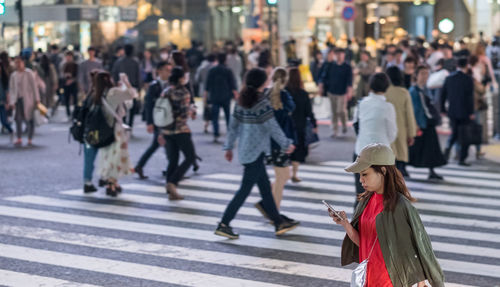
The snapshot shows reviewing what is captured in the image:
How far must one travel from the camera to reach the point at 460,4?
59.5m

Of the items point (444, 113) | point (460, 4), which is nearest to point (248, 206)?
point (444, 113)

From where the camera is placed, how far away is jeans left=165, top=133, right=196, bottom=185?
12.8 meters

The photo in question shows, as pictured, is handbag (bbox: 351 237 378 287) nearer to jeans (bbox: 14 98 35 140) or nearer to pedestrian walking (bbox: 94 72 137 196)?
pedestrian walking (bbox: 94 72 137 196)

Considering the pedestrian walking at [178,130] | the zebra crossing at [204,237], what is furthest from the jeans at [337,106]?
the pedestrian walking at [178,130]

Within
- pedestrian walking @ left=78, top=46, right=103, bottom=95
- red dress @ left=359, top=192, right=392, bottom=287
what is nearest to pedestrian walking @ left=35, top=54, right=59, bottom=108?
pedestrian walking @ left=78, top=46, right=103, bottom=95

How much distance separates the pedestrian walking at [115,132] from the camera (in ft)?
42.7

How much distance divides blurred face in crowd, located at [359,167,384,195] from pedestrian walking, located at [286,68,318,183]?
25.7 feet

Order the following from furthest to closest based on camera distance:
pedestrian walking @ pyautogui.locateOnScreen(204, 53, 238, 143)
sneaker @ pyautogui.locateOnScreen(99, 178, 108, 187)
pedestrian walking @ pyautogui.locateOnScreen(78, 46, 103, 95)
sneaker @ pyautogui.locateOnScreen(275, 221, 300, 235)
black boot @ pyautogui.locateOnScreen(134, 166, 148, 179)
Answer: pedestrian walking @ pyautogui.locateOnScreen(78, 46, 103, 95), pedestrian walking @ pyautogui.locateOnScreen(204, 53, 238, 143), black boot @ pyautogui.locateOnScreen(134, 166, 148, 179), sneaker @ pyautogui.locateOnScreen(99, 178, 108, 187), sneaker @ pyautogui.locateOnScreen(275, 221, 300, 235)

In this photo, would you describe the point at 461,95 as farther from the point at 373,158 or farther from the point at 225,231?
the point at 373,158

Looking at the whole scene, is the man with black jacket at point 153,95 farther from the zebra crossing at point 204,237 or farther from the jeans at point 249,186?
the jeans at point 249,186

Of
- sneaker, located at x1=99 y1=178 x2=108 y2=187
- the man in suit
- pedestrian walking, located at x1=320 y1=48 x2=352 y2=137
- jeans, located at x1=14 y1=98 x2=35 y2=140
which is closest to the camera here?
sneaker, located at x1=99 y1=178 x2=108 y2=187

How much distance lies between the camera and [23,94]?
61.5 feet

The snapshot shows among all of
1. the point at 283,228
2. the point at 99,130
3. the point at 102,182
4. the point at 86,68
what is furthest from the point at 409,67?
the point at 86,68

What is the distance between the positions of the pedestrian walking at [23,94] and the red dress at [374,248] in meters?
14.0
